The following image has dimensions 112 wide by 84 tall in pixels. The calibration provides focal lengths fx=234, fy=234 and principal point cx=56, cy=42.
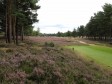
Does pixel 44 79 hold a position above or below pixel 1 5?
below

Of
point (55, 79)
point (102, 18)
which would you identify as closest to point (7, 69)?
point (55, 79)

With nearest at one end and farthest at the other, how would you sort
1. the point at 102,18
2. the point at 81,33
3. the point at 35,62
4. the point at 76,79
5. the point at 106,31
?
the point at 76,79 → the point at 35,62 → the point at 102,18 → the point at 106,31 → the point at 81,33

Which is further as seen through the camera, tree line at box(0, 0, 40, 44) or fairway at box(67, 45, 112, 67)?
tree line at box(0, 0, 40, 44)

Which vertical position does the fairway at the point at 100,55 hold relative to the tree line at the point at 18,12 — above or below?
below

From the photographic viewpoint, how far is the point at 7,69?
1123 centimetres

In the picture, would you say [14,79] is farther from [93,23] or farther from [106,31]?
[93,23]

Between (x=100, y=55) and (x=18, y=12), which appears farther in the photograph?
(x=18, y=12)

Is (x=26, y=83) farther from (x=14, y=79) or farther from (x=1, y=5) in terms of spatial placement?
(x=1, y=5)

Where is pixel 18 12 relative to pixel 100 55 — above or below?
above

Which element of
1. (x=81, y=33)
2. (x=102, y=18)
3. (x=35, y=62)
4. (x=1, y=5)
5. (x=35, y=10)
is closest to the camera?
(x=35, y=62)

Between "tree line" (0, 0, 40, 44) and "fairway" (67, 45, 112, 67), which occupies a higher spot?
"tree line" (0, 0, 40, 44)

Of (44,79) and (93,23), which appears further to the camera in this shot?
(93,23)

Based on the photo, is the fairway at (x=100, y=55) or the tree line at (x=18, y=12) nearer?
the fairway at (x=100, y=55)

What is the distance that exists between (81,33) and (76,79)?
132m
